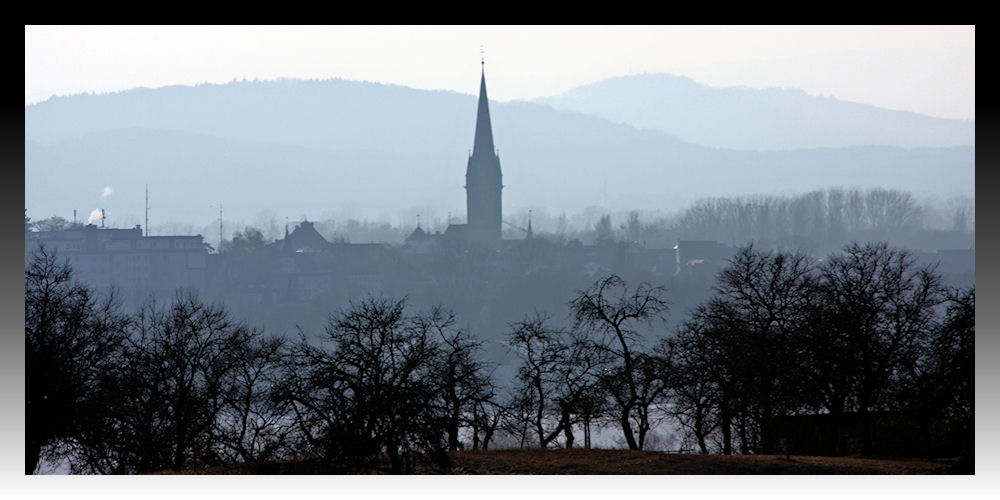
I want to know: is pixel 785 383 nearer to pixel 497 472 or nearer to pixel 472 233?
pixel 497 472

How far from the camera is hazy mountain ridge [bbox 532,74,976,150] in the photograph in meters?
58.2

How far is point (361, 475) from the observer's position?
10.5 m

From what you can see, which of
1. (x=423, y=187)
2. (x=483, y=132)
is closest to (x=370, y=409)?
(x=483, y=132)

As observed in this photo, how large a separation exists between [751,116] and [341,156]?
6175 cm

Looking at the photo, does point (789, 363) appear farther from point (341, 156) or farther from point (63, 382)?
point (341, 156)

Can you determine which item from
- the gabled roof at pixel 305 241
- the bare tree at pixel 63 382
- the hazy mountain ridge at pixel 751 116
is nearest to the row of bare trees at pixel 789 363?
the bare tree at pixel 63 382

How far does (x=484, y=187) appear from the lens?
102 metres

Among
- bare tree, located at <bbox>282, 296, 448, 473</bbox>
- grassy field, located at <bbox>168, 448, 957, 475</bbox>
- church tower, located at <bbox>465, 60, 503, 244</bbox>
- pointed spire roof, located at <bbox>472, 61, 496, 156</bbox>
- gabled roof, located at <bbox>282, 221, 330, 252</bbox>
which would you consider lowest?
grassy field, located at <bbox>168, 448, 957, 475</bbox>

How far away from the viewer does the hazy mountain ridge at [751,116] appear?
58238 millimetres

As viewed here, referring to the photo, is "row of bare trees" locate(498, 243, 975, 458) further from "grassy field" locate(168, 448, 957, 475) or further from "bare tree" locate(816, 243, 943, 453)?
"grassy field" locate(168, 448, 957, 475)

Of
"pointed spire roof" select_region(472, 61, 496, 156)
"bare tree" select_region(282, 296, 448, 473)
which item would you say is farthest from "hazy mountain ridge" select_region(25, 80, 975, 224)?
"bare tree" select_region(282, 296, 448, 473)

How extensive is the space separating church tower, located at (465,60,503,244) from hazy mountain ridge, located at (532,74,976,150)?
996 centimetres

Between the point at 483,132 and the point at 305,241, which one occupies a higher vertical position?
the point at 483,132
